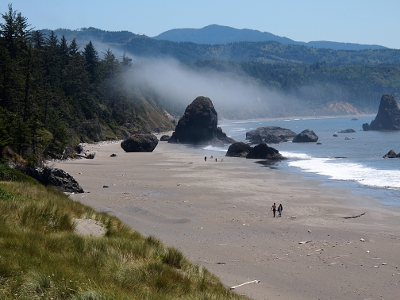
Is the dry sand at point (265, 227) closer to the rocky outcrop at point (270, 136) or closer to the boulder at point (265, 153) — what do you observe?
the boulder at point (265, 153)

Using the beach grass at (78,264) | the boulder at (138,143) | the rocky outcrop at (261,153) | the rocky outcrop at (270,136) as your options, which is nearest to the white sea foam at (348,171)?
the rocky outcrop at (261,153)

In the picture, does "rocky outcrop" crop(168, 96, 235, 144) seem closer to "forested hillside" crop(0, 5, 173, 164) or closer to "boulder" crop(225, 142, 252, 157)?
"forested hillside" crop(0, 5, 173, 164)

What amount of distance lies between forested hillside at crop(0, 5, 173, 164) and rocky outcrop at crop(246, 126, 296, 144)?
24.7 m

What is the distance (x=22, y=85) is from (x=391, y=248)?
1380 inches

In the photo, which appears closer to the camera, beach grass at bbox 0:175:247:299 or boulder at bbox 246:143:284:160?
beach grass at bbox 0:175:247:299

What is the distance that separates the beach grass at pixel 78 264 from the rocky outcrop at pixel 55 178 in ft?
39.8

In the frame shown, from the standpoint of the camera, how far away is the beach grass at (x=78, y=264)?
23.5 feet

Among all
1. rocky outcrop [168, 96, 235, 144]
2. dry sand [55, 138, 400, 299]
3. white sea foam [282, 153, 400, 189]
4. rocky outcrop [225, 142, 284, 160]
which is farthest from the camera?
rocky outcrop [168, 96, 235, 144]

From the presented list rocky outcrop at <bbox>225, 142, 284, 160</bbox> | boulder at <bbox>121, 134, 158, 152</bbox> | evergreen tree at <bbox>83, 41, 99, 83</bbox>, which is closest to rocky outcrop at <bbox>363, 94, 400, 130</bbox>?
evergreen tree at <bbox>83, 41, 99, 83</bbox>

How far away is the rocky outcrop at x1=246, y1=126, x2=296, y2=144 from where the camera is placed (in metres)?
92.4

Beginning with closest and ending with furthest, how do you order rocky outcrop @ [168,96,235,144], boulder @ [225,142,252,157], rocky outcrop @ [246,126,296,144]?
boulder @ [225,142,252,157] → rocky outcrop @ [168,96,235,144] → rocky outcrop @ [246,126,296,144]

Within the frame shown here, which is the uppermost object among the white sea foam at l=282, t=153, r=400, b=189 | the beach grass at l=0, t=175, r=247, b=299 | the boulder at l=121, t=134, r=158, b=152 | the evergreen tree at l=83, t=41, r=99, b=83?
the evergreen tree at l=83, t=41, r=99, b=83

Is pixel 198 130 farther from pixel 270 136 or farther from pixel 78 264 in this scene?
pixel 78 264

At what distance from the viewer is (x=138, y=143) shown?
62.9 m
